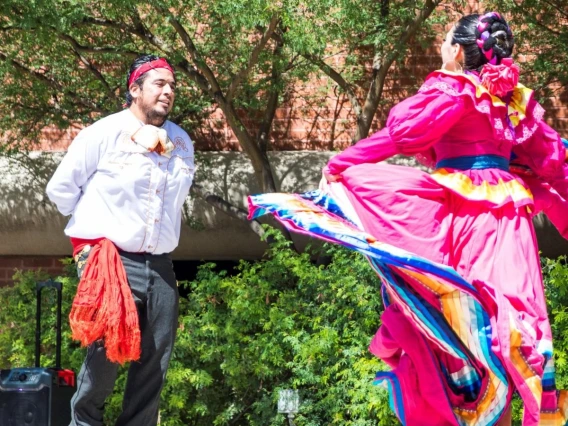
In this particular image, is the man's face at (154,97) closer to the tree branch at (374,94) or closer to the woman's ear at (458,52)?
the woman's ear at (458,52)

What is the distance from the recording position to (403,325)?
4.38m

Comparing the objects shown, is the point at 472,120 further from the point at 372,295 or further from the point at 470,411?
the point at 372,295

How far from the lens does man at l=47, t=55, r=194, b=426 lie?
443cm

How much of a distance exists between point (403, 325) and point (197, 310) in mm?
2505

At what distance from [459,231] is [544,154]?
56 centimetres

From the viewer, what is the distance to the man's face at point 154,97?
4.62m

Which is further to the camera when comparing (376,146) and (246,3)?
(246,3)

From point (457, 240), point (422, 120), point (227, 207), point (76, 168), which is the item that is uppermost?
point (422, 120)

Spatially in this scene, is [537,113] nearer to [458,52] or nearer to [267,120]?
[458,52]

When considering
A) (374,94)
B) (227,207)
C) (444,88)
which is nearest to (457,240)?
(444,88)

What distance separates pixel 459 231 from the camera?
13.8ft

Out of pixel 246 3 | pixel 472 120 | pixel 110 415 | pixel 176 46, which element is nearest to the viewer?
pixel 472 120

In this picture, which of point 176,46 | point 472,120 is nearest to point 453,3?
point 176,46

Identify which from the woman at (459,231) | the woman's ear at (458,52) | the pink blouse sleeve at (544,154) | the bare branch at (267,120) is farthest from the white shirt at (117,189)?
the bare branch at (267,120)
